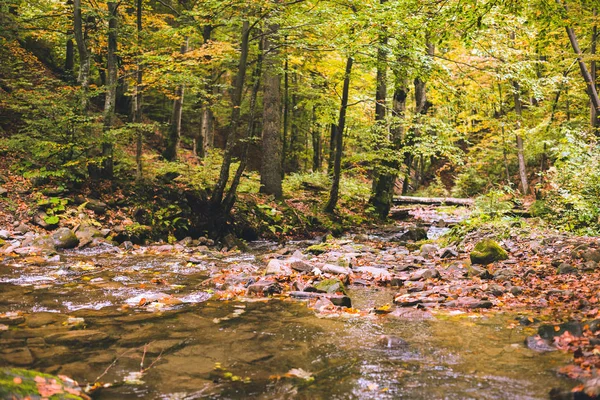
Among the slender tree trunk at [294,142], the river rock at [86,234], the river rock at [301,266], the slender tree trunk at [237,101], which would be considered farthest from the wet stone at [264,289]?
the slender tree trunk at [294,142]

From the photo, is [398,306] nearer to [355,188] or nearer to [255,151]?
[355,188]

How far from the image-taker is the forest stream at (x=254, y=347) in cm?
263

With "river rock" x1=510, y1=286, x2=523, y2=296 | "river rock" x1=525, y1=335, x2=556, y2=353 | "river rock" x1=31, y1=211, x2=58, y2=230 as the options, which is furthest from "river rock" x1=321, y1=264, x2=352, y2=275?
"river rock" x1=31, y1=211, x2=58, y2=230

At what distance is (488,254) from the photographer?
267 inches

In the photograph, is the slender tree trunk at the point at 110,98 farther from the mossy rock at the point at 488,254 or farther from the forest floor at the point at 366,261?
the mossy rock at the point at 488,254

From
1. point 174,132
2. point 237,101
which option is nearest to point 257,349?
point 237,101

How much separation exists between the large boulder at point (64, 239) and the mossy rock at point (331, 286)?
5.43 m

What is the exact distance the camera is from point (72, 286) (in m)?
5.30

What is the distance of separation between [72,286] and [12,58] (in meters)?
12.4

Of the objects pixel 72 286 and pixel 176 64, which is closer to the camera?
pixel 72 286

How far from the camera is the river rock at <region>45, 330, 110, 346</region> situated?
332cm

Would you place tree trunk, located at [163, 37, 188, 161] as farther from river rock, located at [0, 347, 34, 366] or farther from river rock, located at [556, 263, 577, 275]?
river rock, located at [556, 263, 577, 275]

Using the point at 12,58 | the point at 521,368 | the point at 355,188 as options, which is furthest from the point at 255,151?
the point at 521,368

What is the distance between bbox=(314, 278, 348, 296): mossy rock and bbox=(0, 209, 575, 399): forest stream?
30 cm
